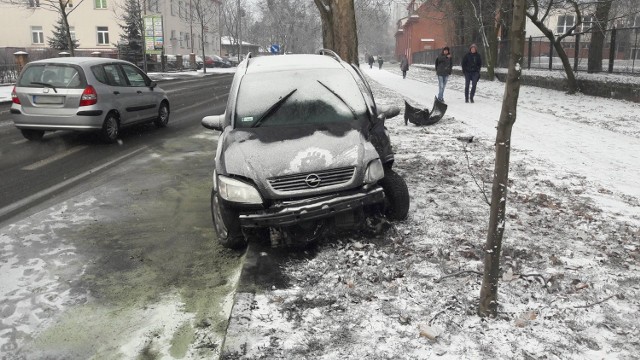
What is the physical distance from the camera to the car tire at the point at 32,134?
10.1 meters

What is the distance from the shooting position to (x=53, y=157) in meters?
8.64

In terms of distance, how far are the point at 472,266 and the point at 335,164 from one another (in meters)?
1.42

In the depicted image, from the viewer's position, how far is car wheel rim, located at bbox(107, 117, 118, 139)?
32.6 ft

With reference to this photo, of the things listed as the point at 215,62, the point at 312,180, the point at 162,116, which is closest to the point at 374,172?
the point at 312,180

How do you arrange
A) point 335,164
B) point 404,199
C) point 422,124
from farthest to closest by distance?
point 422,124 < point 404,199 < point 335,164

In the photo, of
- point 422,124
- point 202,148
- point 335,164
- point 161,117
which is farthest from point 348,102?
point 161,117

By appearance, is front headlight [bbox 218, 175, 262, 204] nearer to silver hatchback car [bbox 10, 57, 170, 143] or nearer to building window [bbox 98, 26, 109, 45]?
silver hatchback car [bbox 10, 57, 170, 143]

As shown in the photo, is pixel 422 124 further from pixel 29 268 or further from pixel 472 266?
pixel 29 268

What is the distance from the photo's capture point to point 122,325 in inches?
135

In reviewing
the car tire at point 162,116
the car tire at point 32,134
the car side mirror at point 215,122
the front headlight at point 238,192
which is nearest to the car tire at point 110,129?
the car tire at point 32,134

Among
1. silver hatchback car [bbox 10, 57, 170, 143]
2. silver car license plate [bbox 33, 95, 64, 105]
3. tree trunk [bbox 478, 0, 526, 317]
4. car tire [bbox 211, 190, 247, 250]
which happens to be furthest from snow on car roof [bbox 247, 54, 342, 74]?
silver car license plate [bbox 33, 95, 64, 105]

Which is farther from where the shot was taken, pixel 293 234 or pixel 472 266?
pixel 293 234

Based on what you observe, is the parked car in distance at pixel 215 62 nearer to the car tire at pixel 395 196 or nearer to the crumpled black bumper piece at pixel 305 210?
the car tire at pixel 395 196

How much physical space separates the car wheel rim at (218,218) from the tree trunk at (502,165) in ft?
7.76
